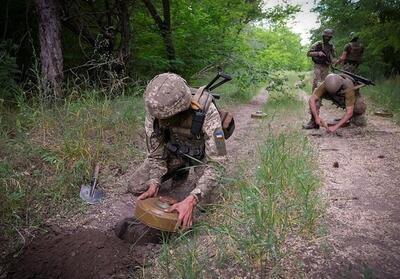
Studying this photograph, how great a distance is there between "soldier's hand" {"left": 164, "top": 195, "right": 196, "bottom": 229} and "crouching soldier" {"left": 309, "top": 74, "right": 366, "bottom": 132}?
11.2 ft

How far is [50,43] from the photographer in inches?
199

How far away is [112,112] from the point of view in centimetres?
465

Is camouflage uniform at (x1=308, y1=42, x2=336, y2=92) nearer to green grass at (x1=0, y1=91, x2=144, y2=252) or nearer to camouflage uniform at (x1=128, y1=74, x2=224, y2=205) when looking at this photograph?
green grass at (x1=0, y1=91, x2=144, y2=252)

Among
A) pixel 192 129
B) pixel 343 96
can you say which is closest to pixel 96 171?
pixel 192 129

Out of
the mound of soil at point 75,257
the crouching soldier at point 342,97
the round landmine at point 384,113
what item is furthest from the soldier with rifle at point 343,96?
the mound of soil at point 75,257

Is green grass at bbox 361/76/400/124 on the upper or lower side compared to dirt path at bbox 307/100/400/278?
lower

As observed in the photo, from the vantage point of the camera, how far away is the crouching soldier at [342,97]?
17.4ft

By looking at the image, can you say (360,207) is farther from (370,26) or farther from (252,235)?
(370,26)

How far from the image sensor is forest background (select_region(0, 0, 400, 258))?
3.47 m

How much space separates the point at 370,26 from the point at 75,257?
8.36 metres

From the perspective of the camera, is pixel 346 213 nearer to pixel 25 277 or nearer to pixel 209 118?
pixel 209 118

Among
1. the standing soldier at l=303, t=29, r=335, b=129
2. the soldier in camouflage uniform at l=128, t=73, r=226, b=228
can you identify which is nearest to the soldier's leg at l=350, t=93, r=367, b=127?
the standing soldier at l=303, t=29, r=335, b=129

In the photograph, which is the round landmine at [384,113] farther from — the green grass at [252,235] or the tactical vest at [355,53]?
the green grass at [252,235]

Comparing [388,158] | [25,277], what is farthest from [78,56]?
[388,158]
